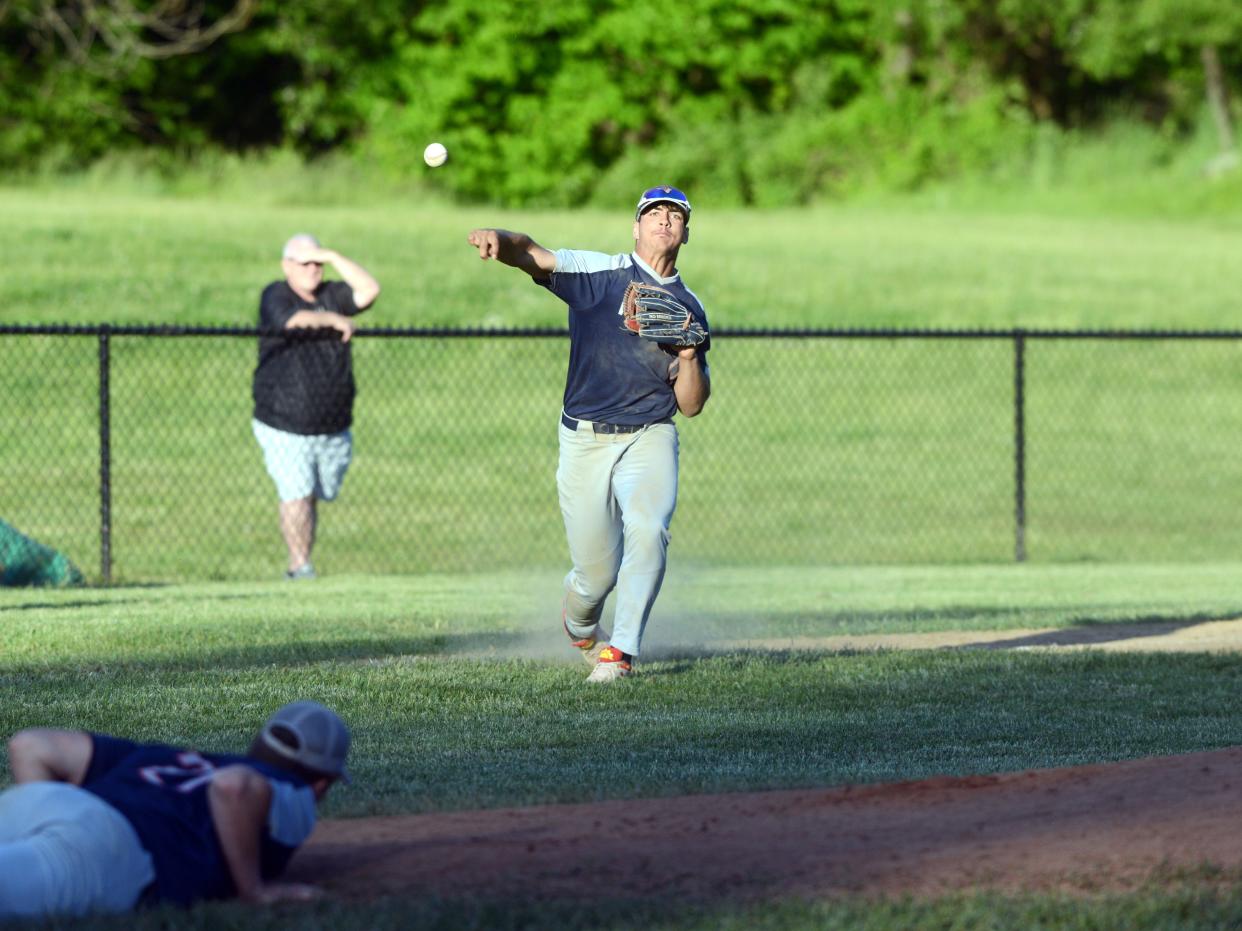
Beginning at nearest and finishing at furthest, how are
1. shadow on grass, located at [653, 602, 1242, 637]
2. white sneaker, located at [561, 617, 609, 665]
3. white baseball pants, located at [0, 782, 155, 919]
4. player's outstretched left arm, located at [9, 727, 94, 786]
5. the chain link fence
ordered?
white baseball pants, located at [0, 782, 155, 919] → player's outstretched left arm, located at [9, 727, 94, 786] → white sneaker, located at [561, 617, 609, 665] → shadow on grass, located at [653, 602, 1242, 637] → the chain link fence

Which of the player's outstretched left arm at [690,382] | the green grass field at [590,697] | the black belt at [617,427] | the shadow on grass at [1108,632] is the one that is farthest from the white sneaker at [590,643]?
the shadow on grass at [1108,632]

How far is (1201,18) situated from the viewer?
40781 mm

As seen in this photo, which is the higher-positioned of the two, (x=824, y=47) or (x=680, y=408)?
(x=824, y=47)

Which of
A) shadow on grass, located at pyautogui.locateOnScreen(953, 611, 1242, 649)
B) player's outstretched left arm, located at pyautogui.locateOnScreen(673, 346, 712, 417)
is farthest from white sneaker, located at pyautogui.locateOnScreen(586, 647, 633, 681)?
shadow on grass, located at pyautogui.locateOnScreen(953, 611, 1242, 649)

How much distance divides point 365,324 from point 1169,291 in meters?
12.0

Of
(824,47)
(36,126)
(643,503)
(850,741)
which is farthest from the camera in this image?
(824,47)

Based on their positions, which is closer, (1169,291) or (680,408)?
(680,408)

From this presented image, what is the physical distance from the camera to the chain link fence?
58.4ft

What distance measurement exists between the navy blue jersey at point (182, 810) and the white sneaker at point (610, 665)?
12.4ft

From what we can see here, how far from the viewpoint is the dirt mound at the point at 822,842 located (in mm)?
5191

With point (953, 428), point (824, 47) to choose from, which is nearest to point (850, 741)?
point (953, 428)

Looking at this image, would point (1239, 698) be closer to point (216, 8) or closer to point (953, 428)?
point (953, 428)

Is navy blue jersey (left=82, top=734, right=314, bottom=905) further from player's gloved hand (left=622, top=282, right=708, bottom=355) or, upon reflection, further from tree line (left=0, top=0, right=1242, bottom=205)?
tree line (left=0, top=0, right=1242, bottom=205)

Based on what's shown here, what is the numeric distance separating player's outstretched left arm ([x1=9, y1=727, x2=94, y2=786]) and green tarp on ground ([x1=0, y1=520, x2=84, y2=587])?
8.69m
